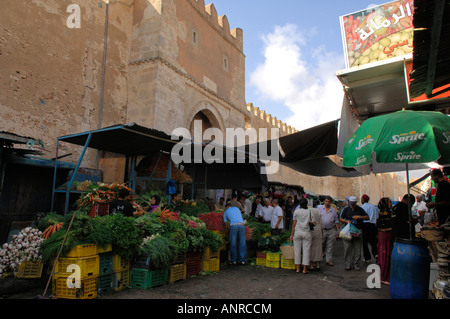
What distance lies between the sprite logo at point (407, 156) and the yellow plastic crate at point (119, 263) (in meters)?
4.14

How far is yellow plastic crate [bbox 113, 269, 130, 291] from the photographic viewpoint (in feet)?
15.4

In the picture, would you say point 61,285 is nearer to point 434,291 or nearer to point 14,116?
point 434,291

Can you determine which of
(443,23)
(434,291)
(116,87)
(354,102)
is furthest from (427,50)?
(116,87)

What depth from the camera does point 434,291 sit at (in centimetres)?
414

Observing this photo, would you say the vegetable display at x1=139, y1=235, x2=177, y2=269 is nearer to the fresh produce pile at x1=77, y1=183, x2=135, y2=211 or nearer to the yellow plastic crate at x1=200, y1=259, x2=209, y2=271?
the yellow plastic crate at x1=200, y1=259, x2=209, y2=271

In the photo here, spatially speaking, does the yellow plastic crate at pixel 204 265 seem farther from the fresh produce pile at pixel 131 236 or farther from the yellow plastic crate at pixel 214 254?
the fresh produce pile at pixel 131 236

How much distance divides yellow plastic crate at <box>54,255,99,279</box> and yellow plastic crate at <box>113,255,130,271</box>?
40 cm

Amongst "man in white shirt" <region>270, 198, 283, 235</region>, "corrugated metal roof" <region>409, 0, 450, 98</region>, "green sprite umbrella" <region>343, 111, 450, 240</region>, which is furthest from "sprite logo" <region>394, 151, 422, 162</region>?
"man in white shirt" <region>270, 198, 283, 235</region>

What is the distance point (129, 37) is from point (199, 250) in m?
10.0

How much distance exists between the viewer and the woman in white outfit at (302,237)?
6.36 m

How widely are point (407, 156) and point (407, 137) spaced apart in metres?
0.26

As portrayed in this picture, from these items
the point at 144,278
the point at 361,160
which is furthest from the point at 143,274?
the point at 361,160

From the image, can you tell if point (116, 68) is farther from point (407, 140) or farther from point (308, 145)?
point (407, 140)

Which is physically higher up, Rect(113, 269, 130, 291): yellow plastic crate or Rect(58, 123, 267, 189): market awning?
Rect(58, 123, 267, 189): market awning
